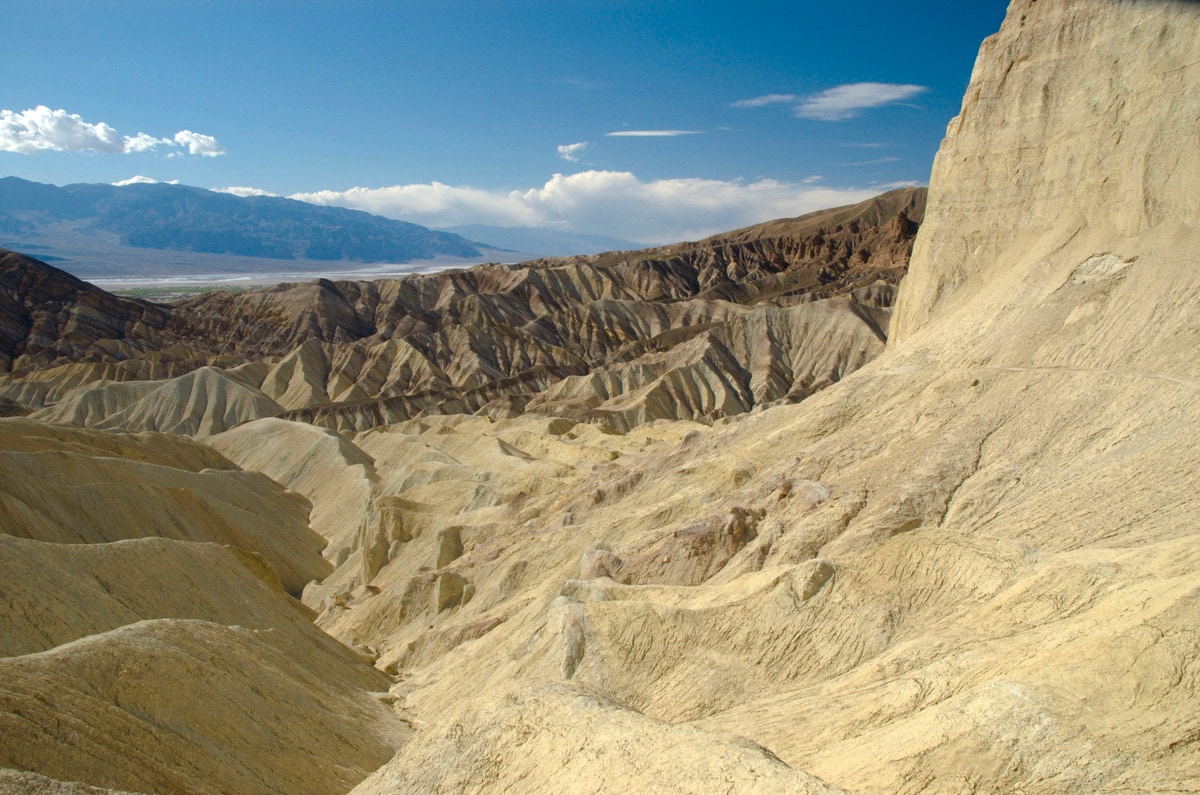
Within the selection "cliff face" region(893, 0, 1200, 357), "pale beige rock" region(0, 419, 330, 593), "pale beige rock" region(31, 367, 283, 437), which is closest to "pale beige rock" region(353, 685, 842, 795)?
"cliff face" region(893, 0, 1200, 357)

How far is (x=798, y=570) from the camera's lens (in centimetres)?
1435

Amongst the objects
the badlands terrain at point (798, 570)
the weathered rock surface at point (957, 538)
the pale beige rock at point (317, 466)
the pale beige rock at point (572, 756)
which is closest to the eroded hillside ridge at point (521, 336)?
the pale beige rock at point (317, 466)

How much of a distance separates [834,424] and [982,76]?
12.7 metres

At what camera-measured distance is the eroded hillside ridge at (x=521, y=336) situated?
229 ft

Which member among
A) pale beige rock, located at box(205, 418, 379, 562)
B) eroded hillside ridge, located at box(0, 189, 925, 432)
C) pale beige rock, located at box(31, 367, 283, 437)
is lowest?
pale beige rock, located at box(205, 418, 379, 562)

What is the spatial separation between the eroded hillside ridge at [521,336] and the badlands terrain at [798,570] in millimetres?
27989

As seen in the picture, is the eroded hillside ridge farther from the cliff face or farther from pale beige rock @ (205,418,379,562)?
the cliff face

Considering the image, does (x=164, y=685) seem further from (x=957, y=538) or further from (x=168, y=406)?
(x=168, y=406)

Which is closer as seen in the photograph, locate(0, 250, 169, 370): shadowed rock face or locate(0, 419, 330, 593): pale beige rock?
locate(0, 419, 330, 593): pale beige rock

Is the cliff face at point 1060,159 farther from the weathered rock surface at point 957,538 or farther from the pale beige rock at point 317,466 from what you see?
the pale beige rock at point 317,466

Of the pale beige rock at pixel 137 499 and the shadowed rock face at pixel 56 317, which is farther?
the shadowed rock face at pixel 56 317

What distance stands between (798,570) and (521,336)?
8057cm

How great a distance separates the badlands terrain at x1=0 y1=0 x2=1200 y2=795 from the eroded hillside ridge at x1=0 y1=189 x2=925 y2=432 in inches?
1102

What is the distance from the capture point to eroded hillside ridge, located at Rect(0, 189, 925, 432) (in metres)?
69.9
